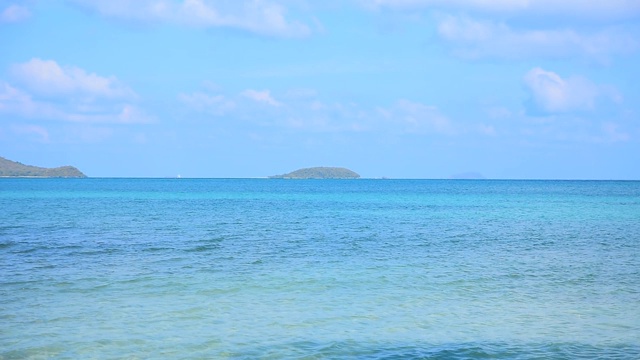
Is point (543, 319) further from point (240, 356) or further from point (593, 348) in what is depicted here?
point (240, 356)

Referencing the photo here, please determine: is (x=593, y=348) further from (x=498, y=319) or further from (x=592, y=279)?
(x=592, y=279)

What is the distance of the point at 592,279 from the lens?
2153 centimetres

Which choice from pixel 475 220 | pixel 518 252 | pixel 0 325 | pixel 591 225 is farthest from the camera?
pixel 475 220

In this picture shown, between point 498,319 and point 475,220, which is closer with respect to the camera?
point 498,319

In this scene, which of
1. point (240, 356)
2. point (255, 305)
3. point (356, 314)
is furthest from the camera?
point (255, 305)

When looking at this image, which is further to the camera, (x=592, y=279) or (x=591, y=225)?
(x=591, y=225)

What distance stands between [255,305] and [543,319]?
7628 mm

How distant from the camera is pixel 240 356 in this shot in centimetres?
1299

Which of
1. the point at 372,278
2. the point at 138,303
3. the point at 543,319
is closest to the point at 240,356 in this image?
the point at 138,303

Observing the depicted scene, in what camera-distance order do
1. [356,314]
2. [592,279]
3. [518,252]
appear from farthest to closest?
[518,252], [592,279], [356,314]

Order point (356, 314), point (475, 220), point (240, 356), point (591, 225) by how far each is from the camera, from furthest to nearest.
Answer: point (475, 220), point (591, 225), point (356, 314), point (240, 356)

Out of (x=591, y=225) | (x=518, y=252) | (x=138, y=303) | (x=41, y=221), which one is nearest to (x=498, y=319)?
(x=138, y=303)

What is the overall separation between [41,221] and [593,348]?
41.2 metres

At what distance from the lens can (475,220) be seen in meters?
50.0
